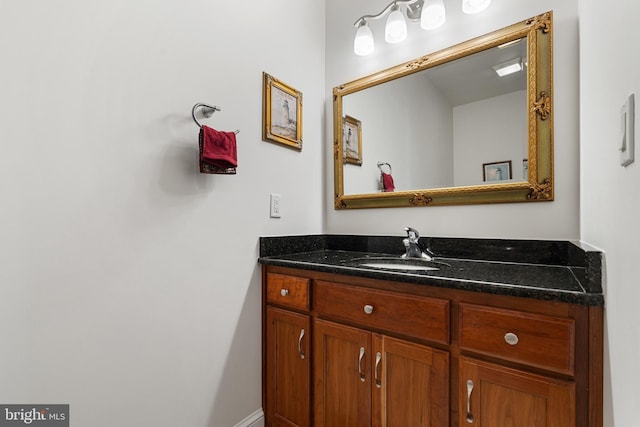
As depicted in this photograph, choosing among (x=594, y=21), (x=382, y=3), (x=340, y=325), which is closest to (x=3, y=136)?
(x=340, y=325)

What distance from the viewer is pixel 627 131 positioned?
1.63 ft

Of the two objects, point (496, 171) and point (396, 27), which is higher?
point (396, 27)

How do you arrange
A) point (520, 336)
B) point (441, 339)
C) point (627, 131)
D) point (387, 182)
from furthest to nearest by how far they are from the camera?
point (387, 182) < point (441, 339) < point (520, 336) < point (627, 131)

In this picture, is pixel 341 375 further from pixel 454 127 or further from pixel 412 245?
pixel 454 127

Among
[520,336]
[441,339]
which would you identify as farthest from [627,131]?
[441,339]

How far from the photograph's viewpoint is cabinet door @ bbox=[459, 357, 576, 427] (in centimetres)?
78

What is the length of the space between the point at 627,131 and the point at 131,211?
1.32m

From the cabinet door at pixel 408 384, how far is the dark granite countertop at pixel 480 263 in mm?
249

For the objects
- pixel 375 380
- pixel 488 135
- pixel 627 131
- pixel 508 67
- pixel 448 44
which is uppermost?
pixel 448 44

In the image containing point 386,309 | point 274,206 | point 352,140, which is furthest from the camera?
point 352,140

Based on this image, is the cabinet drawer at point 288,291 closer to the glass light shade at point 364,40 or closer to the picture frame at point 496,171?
the picture frame at point 496,171

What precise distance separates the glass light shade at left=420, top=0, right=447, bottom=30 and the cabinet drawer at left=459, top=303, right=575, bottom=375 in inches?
54.8

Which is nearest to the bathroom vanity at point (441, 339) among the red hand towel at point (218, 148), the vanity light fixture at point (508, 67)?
the red hand towel at point (218, 148)

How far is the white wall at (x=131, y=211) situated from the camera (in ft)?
2.73
